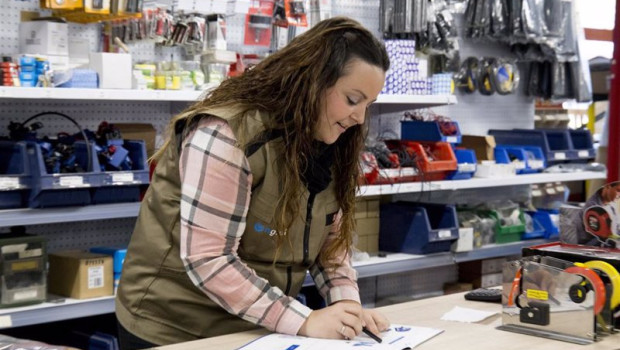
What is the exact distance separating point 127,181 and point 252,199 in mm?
1948

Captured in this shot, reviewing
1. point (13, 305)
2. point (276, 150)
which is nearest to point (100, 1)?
point (13, 305)

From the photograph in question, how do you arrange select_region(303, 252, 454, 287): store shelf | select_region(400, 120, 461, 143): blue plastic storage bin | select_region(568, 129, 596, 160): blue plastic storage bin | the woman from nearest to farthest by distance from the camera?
the woman, select_region(303, 252, 454, 287): store shelf, select_region(400, 120, 461, 143): blue plastic storage bin, select_region(568, 129, 596, 160): blue plastic storage bin

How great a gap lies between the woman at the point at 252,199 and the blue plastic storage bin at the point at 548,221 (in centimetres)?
405

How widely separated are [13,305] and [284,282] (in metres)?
1.86

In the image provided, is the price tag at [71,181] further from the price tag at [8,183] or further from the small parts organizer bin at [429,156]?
the small parts organizer bin at [429,156]

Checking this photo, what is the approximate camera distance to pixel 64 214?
13.0ft

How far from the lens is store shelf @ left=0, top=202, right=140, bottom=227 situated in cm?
381

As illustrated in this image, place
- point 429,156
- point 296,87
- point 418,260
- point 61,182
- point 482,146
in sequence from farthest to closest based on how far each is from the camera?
point 482,146, point 429,156, point 418,260, point 61,182, point 296,87

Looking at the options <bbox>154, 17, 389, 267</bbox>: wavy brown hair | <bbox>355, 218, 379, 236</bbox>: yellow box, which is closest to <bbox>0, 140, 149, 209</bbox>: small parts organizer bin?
<bbox>355, 218, 379, 236</bbox>: yellow box

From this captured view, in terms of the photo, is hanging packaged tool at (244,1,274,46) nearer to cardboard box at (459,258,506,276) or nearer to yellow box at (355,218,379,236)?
yellow box at (355,218,379,236)

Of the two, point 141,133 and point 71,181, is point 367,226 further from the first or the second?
point 71,181

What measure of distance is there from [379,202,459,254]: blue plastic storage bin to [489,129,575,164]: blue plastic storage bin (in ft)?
3.93

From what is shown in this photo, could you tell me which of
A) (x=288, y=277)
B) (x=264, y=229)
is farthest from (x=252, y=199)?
(x=288, y=277)

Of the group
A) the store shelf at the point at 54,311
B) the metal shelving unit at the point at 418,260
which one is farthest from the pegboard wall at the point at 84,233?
the metal shelving unit at the point at 418,260
